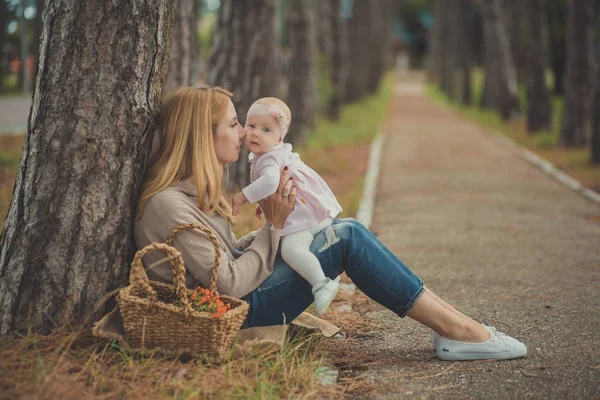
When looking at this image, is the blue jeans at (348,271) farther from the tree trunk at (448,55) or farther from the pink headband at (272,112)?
the tree trunk at (448,55)

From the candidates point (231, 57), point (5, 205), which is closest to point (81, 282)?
point (5, 205)

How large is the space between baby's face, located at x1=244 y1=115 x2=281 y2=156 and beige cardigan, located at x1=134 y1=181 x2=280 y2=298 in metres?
0.41

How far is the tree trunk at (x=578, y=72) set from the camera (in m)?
14.4

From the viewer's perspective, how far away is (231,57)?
9234 millimetres

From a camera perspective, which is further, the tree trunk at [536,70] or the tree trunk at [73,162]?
the tree trunk at [536,70]

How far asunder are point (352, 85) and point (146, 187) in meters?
28.8

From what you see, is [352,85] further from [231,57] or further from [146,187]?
[146,187]

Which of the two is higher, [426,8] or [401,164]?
[426,8]

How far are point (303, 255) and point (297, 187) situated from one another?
402mm

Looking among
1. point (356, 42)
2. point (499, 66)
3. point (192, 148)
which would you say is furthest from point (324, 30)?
point (192, 148)

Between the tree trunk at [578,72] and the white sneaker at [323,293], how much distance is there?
1217 cm

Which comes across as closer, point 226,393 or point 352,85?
point 226,393

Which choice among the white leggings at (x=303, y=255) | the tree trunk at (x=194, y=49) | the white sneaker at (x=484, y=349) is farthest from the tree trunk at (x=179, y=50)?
the white sneaker at (x=484, y=349)

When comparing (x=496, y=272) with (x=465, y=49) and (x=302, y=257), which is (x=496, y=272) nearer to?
(x=302, y=257)
